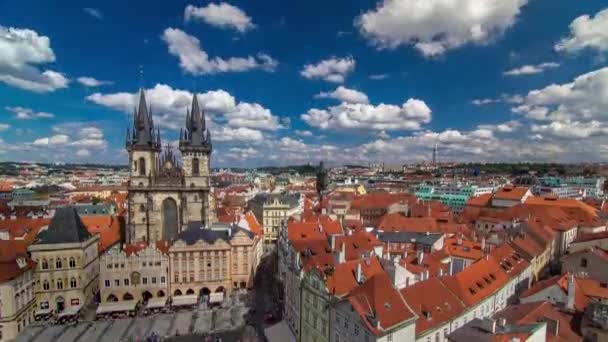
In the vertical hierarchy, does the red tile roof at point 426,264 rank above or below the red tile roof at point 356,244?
below

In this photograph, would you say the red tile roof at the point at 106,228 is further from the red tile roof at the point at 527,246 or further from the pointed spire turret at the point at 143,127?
the red tile roof at the point at 527,246

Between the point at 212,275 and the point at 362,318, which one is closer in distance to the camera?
the point at 362,318

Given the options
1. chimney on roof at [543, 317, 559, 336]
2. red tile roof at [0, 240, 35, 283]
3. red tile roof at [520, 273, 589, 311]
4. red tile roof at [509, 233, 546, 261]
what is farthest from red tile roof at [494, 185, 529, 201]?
red tile roof at [0, 240, 35, 283]

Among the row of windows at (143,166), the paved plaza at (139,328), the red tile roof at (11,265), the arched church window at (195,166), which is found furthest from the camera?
the arched church window at (195,166)

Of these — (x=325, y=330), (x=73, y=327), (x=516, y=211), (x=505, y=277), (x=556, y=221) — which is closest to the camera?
(x=325, y=330)

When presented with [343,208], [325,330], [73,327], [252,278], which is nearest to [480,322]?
[325,330]

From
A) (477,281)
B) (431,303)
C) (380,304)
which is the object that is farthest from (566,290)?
(380,304)

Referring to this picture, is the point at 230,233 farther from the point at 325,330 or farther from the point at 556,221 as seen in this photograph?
the point at 556,221

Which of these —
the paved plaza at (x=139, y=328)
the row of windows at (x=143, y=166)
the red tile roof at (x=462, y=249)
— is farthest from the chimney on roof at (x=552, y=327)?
the row of windows at (x=143, y=166)
